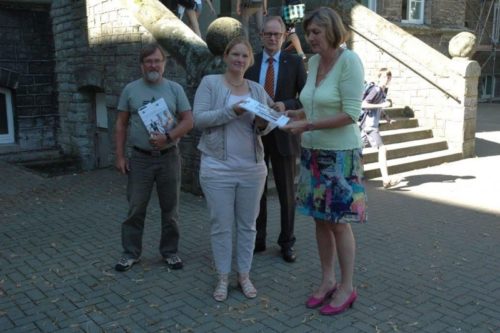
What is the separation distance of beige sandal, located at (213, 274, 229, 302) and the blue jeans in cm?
78

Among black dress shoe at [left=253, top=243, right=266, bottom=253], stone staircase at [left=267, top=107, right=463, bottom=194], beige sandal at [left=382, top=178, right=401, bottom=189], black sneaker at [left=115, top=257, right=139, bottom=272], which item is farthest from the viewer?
stone staircase at [left=267, top=107, right=463, bottom=194]

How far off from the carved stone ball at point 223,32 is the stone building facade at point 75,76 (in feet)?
8.17

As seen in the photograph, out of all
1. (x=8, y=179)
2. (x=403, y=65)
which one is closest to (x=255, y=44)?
→ (x=403, y=65)

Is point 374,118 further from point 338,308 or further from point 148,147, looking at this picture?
point 338,308

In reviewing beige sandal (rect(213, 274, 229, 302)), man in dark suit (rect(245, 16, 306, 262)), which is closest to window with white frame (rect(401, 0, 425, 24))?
man in dark suit (rect(245, 16, 306, 262))

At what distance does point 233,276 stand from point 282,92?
63.0 inches

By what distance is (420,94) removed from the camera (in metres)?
10.4

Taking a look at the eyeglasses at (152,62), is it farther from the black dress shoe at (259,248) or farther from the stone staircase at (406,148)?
the stone staircase at (406,148)

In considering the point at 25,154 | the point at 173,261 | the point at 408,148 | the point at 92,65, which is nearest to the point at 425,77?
the point at 408,148

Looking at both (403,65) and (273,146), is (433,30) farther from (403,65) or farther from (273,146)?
(273,146)

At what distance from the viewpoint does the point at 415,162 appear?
902 cm

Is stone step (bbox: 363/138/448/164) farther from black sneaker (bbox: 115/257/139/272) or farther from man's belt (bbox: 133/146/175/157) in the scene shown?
black sneaker (bbox: 115/257/139/272)

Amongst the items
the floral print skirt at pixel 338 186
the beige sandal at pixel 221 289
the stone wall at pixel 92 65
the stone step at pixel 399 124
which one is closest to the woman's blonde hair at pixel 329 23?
the floral print skirt at pixel 338 186

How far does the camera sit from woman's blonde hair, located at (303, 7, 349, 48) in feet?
11.6
